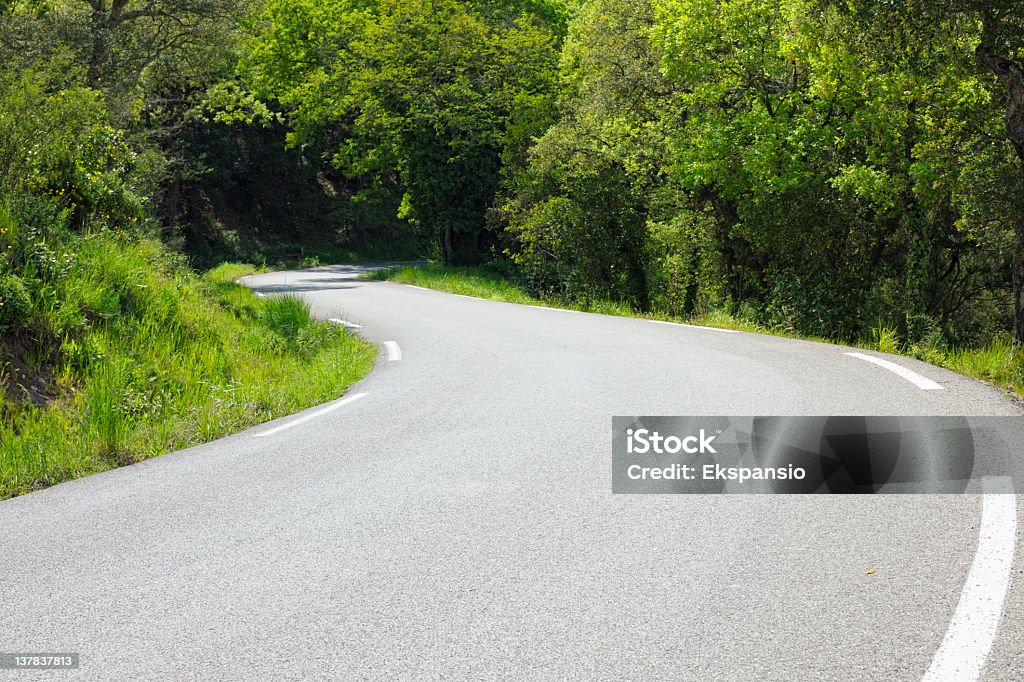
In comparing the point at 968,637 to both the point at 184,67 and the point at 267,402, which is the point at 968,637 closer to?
the point at 267,402

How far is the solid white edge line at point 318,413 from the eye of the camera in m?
7.37

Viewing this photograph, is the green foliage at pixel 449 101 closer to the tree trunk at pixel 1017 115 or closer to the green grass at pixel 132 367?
the green grass at pixel 132 367

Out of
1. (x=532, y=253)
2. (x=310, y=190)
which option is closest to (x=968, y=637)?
(x=532, y=253)

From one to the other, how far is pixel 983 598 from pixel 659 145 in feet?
66.7

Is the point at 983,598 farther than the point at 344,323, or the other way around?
the point at 344,323

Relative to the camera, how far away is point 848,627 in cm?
322

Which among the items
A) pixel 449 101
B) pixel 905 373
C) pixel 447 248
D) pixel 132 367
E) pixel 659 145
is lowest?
pixel 132 367

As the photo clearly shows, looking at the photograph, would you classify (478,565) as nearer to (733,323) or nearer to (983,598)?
(983,598)

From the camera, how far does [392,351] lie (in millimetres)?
12367

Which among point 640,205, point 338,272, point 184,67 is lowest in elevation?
point 338,272

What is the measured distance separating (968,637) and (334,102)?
40716mm

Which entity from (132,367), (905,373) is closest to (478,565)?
(905,373)

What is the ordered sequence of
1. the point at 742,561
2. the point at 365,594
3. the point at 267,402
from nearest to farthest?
1. the point at 365,594
2. the point at 742,561
3. the point at 267,402

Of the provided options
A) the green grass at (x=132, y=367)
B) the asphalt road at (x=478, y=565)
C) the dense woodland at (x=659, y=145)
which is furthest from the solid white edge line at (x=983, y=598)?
the dense woodland at (x=659, y=145)
